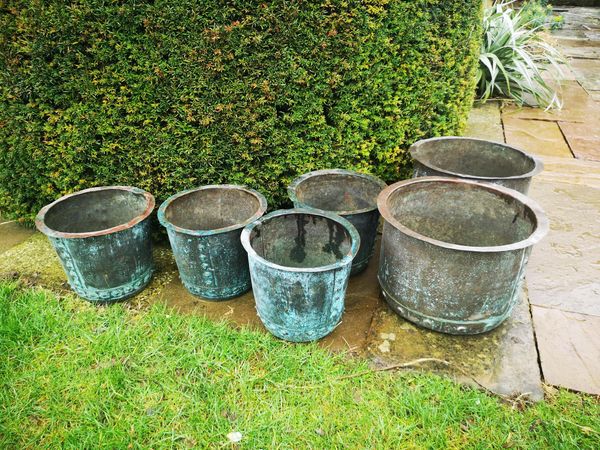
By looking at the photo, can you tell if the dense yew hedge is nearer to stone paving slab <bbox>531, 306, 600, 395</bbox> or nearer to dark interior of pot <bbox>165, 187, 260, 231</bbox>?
dark interior of pot <bbox>165, 187, 260, 231</bbox>

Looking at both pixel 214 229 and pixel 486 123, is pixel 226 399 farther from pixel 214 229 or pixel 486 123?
pixel 486 123

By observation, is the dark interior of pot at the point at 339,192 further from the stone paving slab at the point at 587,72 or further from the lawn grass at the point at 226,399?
the stone paving slab at the point at 587,72

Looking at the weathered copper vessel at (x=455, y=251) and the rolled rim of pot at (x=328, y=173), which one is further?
the rolled rim of pot at (x=328, y=173)

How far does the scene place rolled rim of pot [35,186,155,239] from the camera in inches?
105

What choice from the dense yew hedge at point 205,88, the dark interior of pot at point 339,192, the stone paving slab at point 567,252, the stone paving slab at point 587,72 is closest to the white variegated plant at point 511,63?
the stone paving slab at point 587,72

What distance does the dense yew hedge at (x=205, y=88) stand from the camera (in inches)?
111

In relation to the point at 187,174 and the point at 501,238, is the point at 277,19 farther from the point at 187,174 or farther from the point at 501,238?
the point at 501,238

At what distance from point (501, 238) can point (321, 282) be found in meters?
1.35

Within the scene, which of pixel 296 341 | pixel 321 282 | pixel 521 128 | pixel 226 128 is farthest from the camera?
pixel 521 128

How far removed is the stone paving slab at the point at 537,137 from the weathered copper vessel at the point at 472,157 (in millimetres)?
1627

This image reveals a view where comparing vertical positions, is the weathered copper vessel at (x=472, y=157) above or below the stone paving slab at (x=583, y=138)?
above

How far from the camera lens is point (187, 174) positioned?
3.22m

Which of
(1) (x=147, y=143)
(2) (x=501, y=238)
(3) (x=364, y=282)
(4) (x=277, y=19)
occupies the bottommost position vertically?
(3) (x=364, y=282)

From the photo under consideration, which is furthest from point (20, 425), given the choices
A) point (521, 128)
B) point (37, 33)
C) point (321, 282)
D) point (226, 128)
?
point (521, 128)
